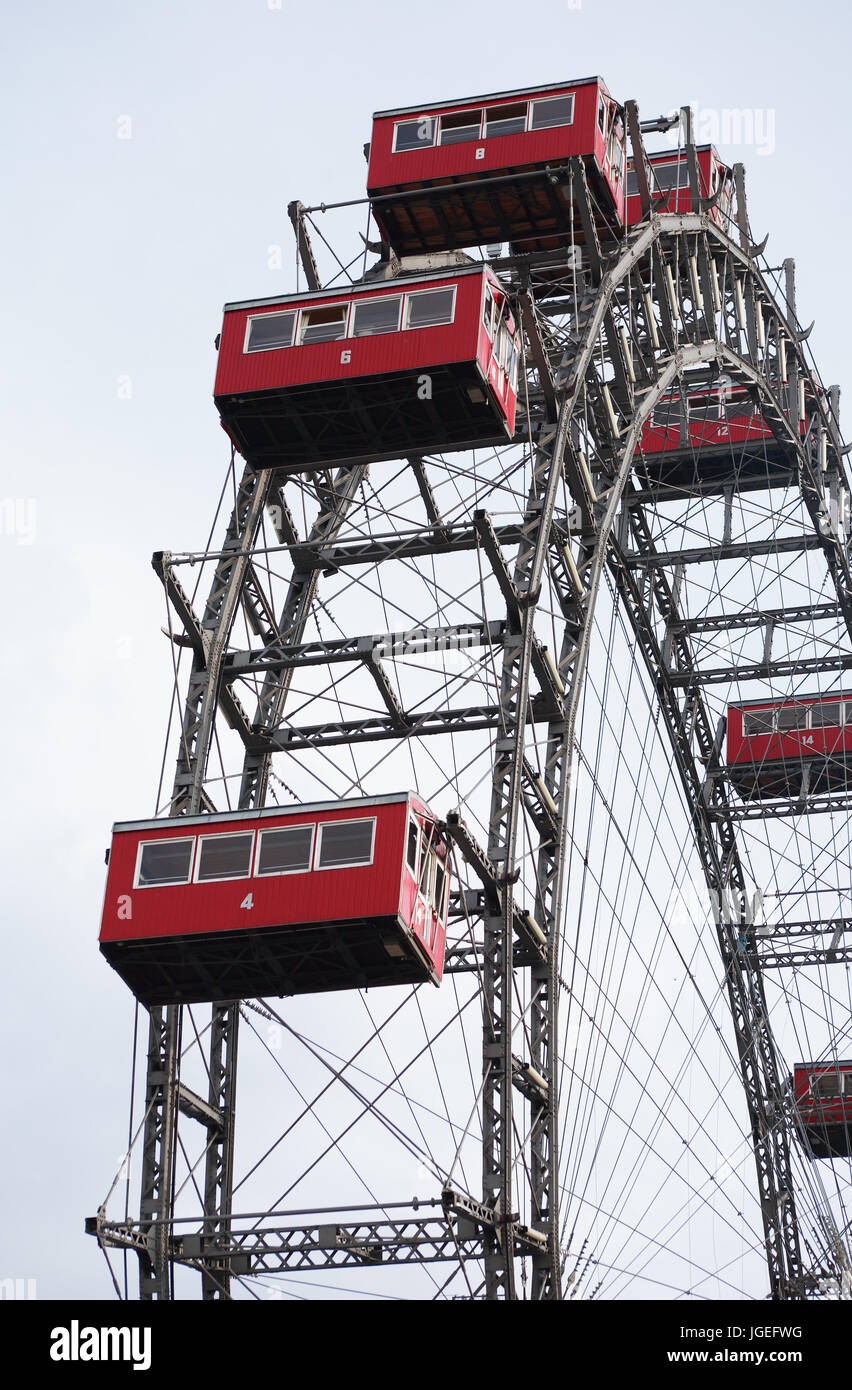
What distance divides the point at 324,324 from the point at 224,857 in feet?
33.0

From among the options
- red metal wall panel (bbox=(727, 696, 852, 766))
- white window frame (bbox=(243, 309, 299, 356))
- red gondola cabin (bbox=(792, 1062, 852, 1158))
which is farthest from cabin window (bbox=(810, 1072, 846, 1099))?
white window frame (bbox=(243, 309, 299, 356))

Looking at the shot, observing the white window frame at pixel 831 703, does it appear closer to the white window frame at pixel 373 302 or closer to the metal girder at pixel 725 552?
the metal girder at pixel 725 552

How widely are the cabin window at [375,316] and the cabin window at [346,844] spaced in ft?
30.1

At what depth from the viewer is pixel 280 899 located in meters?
28.5

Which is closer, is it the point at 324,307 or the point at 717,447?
the point at 324,307

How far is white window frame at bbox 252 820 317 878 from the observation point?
28.7 meters

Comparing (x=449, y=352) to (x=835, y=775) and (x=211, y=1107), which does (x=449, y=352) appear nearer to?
(x=211, y=1107)

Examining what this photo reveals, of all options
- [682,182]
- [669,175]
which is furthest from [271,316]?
[682,182]

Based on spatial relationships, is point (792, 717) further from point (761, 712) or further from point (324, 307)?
point (324, 307)

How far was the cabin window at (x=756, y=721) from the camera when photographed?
55031 millimetres

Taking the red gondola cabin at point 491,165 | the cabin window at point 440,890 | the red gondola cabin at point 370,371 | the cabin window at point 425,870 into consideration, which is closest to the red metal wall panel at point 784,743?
the red gondola cabin at point 491,165

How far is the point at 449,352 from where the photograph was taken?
32.4m

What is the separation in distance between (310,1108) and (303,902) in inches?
159
